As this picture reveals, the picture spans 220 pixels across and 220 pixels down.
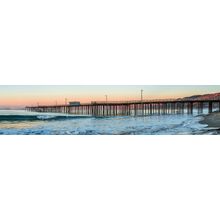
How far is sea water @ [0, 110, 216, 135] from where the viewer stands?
34.2ft

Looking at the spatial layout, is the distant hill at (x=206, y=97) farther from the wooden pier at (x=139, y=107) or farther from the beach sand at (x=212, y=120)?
the beach sand at (x=212, y=120)

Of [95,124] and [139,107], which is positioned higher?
[139,107]

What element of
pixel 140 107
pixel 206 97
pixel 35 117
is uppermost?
pixel 206 97

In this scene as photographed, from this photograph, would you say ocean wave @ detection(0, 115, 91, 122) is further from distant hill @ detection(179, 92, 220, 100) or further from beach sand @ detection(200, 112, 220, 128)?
beach sand @ detection(200, 112, 220, 128)

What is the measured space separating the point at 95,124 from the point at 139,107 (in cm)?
85

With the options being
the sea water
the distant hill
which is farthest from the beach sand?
the distant hill

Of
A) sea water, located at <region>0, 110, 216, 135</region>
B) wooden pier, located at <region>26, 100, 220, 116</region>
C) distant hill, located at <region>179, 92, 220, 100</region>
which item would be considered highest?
distant hill, located at <region>179, 92, 220, 100</region>

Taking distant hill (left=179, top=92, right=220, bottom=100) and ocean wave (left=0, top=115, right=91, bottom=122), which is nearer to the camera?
distant hill (left=179, top=92, right=220, bottom=100)

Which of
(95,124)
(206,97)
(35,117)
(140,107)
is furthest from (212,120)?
(35,117)

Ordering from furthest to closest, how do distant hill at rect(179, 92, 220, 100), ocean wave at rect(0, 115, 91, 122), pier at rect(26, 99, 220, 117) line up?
ocean wave at rect(0, 115, 91, 122) → pier at rect(26, 99, 220, 117) → distant hill at rect(179, 92, 220, 100)

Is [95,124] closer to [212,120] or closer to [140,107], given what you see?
[140,107]

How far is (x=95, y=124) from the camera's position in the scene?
1054 centimetres

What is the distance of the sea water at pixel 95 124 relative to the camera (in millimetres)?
10422

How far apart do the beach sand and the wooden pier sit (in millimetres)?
97
